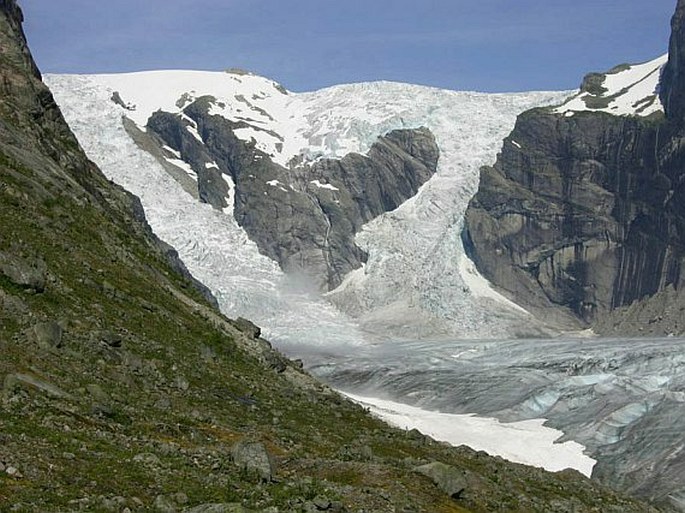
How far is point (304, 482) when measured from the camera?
21.1 m

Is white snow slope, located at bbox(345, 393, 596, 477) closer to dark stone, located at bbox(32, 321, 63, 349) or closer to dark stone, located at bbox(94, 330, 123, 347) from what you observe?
dark stone, located at bbox(94, 330, 123, 347)

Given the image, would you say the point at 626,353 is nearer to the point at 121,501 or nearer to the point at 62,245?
the point at 62,245

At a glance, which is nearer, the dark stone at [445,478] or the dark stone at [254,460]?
the dark stone at [254,460]

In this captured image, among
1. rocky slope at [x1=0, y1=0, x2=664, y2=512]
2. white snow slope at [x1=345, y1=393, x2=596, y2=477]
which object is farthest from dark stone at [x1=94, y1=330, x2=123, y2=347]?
white snow slope at [x1=345, y1=393, x2=596, y2=477]

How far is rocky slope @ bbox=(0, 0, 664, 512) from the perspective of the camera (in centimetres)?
1889

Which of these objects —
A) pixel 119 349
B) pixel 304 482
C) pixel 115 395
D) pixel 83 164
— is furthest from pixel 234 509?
pixel 83 164

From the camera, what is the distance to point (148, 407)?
26625mm

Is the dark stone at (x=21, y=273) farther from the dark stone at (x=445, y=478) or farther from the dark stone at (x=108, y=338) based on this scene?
the dark stone at (x=445, y=478)

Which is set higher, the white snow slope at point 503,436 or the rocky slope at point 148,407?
the white snow slope at point 503,436

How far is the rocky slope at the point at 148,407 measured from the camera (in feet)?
62.0

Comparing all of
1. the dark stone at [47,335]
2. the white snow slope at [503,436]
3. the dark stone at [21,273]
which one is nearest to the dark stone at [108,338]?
the dark stone at [21,273]

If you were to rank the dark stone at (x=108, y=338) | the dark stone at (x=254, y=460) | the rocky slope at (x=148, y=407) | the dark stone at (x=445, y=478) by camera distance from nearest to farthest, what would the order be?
the rocky slope at (x=148, y=407) → the dark stone at (x=254, y=460) → the dark stone at (x=445, y=478) → the dark stone at (x=108, y=338)

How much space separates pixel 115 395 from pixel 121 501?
9594mm

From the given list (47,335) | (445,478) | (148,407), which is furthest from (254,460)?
(47,335)
